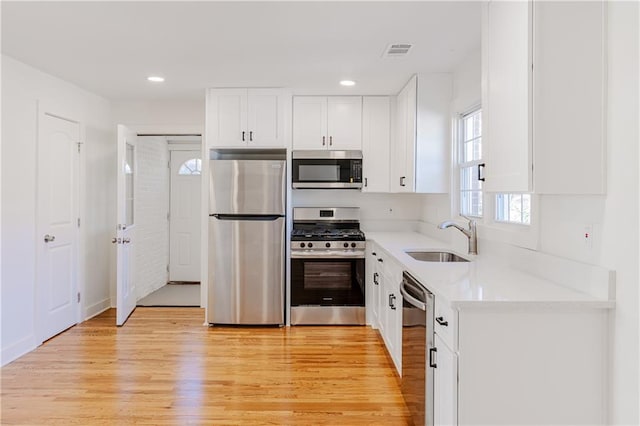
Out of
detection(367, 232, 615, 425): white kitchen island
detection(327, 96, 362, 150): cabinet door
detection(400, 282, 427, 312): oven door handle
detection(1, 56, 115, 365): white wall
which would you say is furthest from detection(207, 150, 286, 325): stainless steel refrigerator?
detection(367, 232, 615, 425): white kitchen island

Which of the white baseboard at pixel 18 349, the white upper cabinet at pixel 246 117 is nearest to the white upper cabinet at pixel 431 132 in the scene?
the white upper cabinet at pixel 246 117

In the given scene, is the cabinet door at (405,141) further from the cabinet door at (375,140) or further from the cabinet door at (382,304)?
the cabinet door at (382,304)

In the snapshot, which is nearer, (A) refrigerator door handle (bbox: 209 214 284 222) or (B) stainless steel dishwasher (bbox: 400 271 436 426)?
(B) stainless steel dishwasher (bbox: 400 271 436 426)

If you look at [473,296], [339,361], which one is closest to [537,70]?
[473,296]

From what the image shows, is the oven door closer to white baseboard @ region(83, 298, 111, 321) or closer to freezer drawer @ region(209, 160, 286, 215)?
freezer drawer @ region(209, 160, 286, 215)

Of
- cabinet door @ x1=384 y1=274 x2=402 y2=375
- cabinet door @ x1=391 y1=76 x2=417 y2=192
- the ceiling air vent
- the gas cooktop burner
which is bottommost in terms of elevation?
cabinet door @ x1=384 y1=274 x2=402 y2=375

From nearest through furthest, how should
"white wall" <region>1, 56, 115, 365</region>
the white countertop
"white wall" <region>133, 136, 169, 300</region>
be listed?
the white countertop, "white wall" <region>1, 56, 115, 365</region>, "white wall" <region>133, 136, 169, 300</region>

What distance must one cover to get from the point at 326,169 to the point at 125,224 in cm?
217

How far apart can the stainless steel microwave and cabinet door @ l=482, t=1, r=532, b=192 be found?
2268 mm

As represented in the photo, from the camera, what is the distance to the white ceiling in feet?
7.93

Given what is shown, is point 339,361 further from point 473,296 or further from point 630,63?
point 630,63

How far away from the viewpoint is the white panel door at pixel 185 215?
6.06 meters

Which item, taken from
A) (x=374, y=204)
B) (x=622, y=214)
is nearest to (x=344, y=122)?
(x=374, y=204)

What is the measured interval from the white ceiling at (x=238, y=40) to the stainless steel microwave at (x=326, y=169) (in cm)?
72
